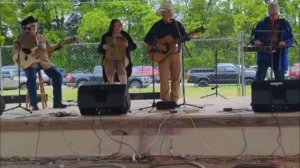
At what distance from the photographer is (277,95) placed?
5.26m

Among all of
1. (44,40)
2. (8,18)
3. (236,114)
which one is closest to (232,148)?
(236,114)

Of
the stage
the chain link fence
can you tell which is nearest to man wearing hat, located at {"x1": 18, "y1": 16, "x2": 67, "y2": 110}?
the stage

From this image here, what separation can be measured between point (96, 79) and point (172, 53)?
4.43 m

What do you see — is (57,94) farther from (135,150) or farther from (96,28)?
(96,28)

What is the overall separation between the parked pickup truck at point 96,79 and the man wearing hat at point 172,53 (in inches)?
161

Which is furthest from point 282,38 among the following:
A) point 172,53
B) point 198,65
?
point 198,65

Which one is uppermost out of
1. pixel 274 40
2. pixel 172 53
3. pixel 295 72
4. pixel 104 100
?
pixel 274 40

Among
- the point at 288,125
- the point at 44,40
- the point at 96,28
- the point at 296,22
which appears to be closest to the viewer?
the point at 288,125

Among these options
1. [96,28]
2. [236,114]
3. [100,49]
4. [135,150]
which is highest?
[96,28]

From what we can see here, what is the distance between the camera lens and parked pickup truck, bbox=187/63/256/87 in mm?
11305

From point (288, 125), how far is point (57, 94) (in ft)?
10.8

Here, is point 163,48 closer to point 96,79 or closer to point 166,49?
point 166,49

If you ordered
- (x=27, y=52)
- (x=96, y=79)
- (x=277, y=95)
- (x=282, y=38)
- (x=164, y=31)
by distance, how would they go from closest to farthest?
(x=277, y=95)
(x=282, y=38)
(x=164, y=31)
(x=27, y=52)
(x=96, y=79)

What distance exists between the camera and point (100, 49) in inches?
271
